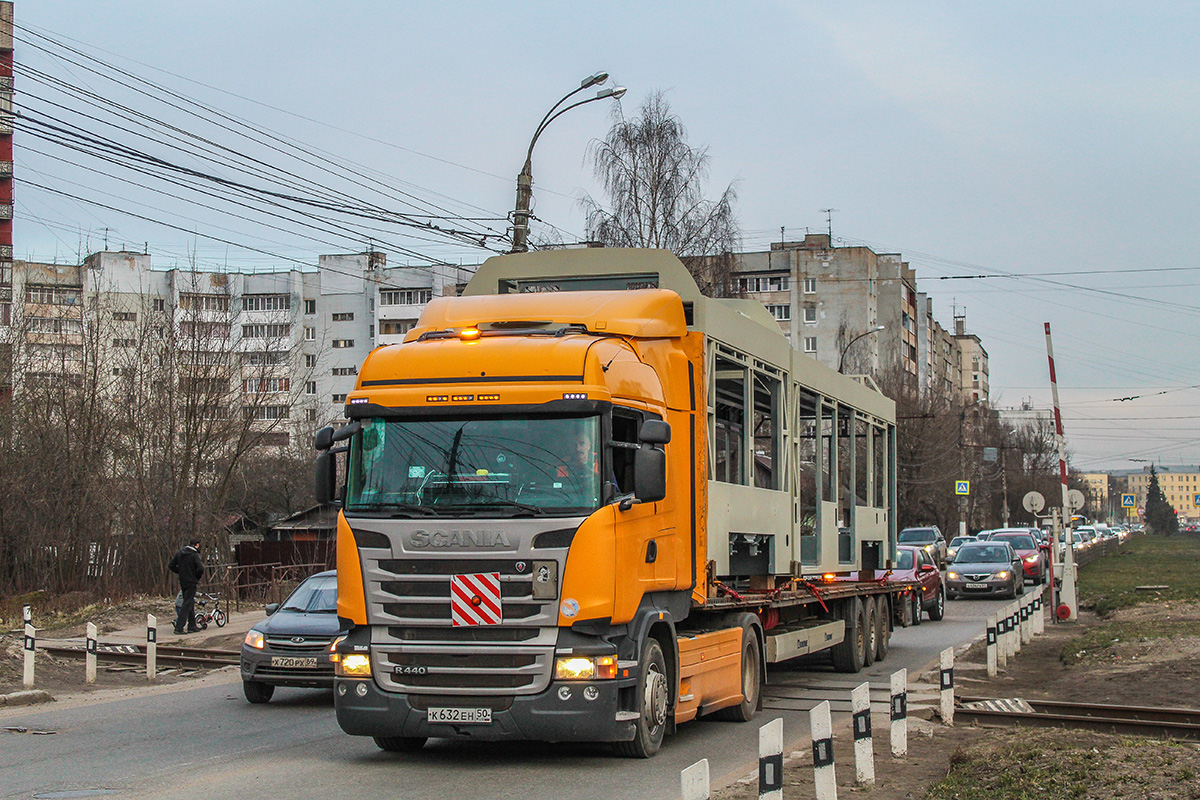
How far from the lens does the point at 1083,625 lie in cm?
2527

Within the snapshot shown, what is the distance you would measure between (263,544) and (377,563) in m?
31.9

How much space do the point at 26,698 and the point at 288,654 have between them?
10.4ft

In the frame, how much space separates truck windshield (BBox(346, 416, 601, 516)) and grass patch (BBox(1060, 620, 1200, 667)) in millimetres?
11088

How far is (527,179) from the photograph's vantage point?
843 inches

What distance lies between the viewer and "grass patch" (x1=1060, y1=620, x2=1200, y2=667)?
18875 millimetres

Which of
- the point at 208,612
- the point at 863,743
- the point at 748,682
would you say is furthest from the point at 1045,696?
the point at 208,612

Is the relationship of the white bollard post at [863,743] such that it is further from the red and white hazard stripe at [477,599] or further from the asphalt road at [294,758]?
the red and white hazard stripe at [477,599]

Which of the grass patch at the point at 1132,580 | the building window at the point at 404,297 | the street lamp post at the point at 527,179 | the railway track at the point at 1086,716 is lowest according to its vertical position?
the grass patch at the point at 1132,580

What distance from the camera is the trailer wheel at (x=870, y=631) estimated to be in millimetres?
18391

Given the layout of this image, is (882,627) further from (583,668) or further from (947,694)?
(583,668)

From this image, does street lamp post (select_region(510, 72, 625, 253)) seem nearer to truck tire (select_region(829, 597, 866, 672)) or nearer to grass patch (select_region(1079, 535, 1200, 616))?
truck tire (select_region(829, 597, 866, 672))

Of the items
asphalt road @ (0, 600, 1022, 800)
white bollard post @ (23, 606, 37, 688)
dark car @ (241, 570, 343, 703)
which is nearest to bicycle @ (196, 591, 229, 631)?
white bollard post @ (23, 606, 37, 688)

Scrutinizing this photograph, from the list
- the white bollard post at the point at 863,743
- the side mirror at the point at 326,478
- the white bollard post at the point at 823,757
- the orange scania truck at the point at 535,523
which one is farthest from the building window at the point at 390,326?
the white bollard post at the point at 823,757

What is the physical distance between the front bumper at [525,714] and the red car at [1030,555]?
106 ft
